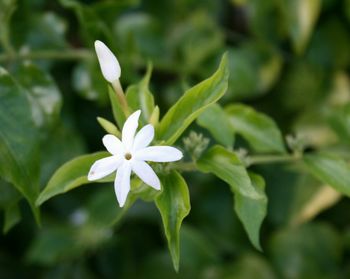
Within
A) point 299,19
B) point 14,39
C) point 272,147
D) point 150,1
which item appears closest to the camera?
point 272,147

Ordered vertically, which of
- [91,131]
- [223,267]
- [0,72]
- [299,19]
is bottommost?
[223,267]

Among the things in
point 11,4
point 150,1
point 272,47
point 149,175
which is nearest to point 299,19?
point 272,47

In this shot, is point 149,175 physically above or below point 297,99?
above

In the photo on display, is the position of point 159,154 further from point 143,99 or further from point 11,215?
point 11,215

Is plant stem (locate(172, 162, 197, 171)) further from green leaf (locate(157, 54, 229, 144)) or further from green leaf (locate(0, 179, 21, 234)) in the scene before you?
green leaf (locate(0, 179, 21, 234))

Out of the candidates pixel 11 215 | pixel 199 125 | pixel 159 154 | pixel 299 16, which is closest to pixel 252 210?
pixel 159 154

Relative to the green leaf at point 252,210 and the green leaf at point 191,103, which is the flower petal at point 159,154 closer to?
the green leaf at point 191,103

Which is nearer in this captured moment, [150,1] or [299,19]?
[299,19]

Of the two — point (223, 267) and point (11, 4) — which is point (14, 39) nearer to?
point (11, 4)
